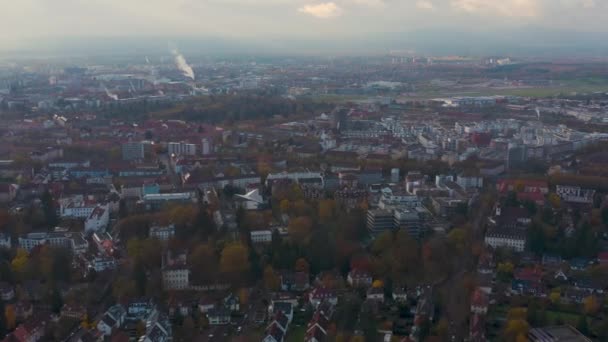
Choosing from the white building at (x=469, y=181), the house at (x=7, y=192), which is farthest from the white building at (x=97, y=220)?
the white building at (x=469, y=181)

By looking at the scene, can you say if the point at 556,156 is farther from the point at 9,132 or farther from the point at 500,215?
the point at 9,132

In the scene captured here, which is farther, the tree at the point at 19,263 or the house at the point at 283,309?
the tree at the point at 19,263

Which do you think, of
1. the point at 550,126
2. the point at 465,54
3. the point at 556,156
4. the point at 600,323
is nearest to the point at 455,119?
the point at 550,126

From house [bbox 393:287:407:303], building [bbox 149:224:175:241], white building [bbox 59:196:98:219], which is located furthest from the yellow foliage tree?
white building [bbox 59:196:98:219]

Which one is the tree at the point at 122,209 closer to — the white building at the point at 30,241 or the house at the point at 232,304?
the white building at the point at 30,241

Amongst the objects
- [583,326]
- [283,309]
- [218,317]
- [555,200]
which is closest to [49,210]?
[218,317]

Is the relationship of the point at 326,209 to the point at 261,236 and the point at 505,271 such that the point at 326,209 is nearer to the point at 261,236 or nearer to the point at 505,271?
the point at 261,236
